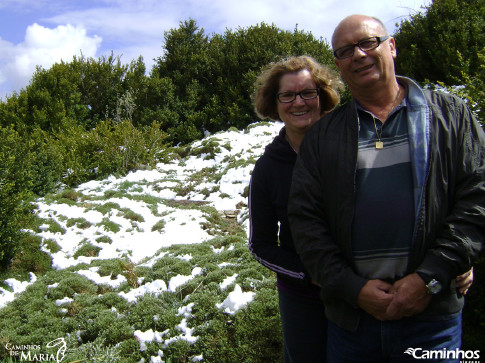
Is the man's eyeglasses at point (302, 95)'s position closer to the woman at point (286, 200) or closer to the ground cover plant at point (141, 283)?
the woman at point (286, 200)

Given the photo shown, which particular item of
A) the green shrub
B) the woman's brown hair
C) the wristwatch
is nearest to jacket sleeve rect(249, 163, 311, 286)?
the woman's brown hair

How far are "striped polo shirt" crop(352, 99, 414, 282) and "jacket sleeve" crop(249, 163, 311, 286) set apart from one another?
1.46 feet

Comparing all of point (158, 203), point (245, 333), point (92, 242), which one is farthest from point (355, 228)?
point (158, 203)

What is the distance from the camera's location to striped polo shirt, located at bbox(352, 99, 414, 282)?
1422mm

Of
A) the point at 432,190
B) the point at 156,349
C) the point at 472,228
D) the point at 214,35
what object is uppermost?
the point at 214,35

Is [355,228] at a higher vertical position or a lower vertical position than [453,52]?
lower

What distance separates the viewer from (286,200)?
187cm

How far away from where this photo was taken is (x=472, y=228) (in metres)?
1.38

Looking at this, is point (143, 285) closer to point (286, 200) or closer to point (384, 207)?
point (286, 200)

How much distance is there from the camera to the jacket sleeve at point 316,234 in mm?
1434

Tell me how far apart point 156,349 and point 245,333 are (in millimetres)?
813

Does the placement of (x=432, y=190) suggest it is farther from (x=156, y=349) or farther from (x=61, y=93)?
(x=61, y=93)

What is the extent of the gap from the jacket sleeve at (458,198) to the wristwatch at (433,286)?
0.06ft

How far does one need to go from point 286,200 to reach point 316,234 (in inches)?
14.9
